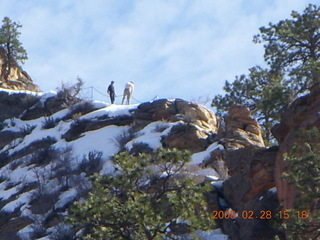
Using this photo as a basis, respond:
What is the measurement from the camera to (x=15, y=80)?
53.7 meters

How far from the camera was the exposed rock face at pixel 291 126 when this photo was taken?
1969 centimetres

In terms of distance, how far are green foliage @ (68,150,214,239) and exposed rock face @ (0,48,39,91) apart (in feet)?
113

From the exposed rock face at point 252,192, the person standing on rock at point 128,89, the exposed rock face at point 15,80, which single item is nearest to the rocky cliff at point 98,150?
the exposed rock face at point 252,192

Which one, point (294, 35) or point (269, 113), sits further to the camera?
point (294, 35)

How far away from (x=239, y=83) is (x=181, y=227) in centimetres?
2123

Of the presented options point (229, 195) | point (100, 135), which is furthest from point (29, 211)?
point (229, 195)

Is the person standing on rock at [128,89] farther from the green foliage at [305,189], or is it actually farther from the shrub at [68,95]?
the green foliage at [305,189]

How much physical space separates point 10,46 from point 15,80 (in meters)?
1.95

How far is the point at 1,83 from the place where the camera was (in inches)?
2008

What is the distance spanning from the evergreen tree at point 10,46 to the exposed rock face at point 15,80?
0.65ft

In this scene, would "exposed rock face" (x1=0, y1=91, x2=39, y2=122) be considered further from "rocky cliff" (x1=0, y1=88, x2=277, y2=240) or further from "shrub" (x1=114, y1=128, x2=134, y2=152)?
"shrub" (x1=114, y1=128, x2=134, y2=152)

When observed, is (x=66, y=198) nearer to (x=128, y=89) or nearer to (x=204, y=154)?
(x=204, y=154)

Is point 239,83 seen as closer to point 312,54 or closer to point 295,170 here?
point 312,54

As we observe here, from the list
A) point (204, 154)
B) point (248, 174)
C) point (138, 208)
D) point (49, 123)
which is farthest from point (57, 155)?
point (138, 208)
